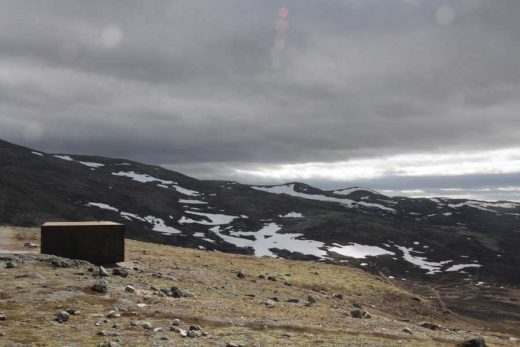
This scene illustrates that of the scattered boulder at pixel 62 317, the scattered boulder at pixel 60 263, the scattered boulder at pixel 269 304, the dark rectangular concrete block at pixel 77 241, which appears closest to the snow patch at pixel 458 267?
the scattered boulder at pixel 269 304

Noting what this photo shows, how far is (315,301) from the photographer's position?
30766mm

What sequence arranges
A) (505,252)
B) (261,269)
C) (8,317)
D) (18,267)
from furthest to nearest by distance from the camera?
1. (505,252)
2. (261,269)
3. (18,267)
4. (8,317)

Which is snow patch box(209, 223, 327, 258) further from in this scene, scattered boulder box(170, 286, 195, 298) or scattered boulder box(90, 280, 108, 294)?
scattered boulder box(90, 280, 108, 294)

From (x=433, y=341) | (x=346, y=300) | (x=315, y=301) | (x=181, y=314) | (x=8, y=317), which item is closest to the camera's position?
(x=8, y=317)

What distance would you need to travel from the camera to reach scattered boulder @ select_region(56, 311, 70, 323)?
16489 millimetres

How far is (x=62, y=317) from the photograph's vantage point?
16625mm

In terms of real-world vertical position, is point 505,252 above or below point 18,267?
below

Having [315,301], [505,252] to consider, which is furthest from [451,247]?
[315,301]

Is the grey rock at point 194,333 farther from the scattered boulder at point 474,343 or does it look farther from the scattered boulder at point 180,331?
the scattered boulder at point 474,343

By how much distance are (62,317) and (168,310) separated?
14.9 feet

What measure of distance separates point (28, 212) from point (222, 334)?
152m

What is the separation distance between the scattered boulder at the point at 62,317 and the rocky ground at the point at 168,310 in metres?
0.03

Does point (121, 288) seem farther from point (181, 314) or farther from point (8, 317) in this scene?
point (8, 317)

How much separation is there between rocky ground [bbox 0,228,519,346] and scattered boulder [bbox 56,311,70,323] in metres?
0.03
